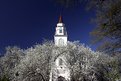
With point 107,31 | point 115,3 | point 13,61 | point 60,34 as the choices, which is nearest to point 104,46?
point 107,31

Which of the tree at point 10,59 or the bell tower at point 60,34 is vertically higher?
the bell tower at point 60,34

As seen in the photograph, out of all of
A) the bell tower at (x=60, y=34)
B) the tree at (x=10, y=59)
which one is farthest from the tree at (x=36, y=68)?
the bell tower at (x=60, y=34)

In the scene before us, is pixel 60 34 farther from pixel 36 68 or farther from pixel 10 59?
pixel 36 68

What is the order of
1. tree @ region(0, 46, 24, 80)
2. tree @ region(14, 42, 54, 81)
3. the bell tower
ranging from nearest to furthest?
tree @ region(14, 42, 54, 81) < tree @ region(0, 46, 24, 80) < the bell tower

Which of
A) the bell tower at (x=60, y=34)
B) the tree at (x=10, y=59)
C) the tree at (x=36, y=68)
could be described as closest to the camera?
the tree at (x=36, y=68)

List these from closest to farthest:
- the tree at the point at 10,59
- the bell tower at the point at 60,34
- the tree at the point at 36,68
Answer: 1. the tree at the point at 36,68
2. the tree at the point at 10,59
3. the bell tower at the point at 60,34

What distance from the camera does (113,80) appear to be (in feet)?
153

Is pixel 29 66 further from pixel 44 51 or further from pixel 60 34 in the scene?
pixel 60 34

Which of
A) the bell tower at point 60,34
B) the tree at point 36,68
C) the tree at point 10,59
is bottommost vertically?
the tree at point 36,68

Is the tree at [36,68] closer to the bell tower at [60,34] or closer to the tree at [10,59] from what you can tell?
the tree at [10,59]

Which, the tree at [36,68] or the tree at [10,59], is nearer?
the tree at [36,68]

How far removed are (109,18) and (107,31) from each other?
2.58ft

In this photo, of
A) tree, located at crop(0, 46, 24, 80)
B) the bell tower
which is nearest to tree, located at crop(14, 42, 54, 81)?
tree, located at crop(0, 46, 24, 80)

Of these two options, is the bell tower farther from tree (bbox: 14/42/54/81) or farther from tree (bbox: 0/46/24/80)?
tree (bbox: 14/42/54/81)
